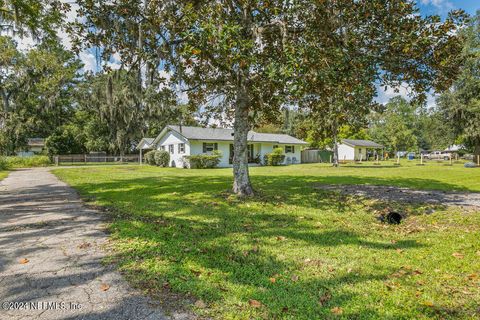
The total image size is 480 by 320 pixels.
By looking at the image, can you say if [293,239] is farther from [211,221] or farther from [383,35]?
[383,35]

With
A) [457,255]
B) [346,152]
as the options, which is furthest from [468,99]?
[457,255]

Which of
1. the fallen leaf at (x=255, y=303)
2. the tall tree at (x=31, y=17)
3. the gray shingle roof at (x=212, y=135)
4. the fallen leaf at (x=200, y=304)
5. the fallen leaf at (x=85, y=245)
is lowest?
the fallen leaf at (x=255, y=303)

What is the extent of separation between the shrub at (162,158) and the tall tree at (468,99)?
90.1 ft

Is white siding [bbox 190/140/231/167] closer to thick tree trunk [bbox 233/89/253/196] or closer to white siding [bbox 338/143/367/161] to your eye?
thick tree trunk [bbox 233/89/253/196]

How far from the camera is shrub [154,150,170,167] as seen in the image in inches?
1102

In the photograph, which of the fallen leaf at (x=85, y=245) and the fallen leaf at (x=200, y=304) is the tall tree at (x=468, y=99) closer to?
the fallen leaf at (x=200, y=304)

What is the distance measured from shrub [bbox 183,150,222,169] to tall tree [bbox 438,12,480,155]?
2303 centimetres

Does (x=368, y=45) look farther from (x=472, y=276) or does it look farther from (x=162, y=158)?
(x=162, y=158)

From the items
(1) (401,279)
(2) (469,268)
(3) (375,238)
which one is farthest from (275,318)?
(3) (375,238)

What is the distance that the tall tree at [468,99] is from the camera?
86.9 ft

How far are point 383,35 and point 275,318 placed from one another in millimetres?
7081

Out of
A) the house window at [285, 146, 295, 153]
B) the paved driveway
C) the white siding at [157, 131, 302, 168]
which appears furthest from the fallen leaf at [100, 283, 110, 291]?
the house window at [285, 146, 295, 153]

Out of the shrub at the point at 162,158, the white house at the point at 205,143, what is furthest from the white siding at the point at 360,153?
the shrub at the point at 162,158

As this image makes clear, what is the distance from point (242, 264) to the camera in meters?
3.80
